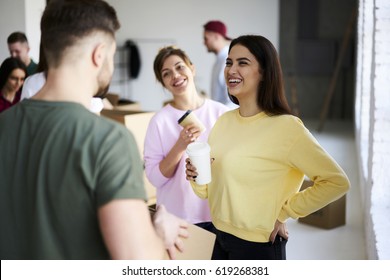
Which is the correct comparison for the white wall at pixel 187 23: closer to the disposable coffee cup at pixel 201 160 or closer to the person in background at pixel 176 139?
the person in background at pixel 176 139

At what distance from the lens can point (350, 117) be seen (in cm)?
1016

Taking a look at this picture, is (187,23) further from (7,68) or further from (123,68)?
(7,68)

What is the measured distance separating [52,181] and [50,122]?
0.11 meters

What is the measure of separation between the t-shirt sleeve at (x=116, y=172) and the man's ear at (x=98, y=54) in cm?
16

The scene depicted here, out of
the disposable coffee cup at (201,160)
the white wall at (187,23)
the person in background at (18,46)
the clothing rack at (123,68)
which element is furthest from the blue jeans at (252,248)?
the clothing rack at (123,68)

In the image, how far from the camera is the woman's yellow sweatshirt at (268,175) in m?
1.87

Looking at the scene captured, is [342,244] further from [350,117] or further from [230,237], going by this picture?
[350,117]

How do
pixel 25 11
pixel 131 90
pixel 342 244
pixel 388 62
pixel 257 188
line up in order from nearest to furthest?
pixel 257 188
pixel 388 62
pixel 342 244
pixel 25 11
pixel 131 90

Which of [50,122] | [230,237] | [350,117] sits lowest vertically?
[350,117]

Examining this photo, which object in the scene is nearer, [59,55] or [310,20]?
[59,55]

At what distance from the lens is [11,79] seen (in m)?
3.34

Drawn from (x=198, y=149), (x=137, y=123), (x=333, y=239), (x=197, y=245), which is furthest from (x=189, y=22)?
(x=197, y=245)
